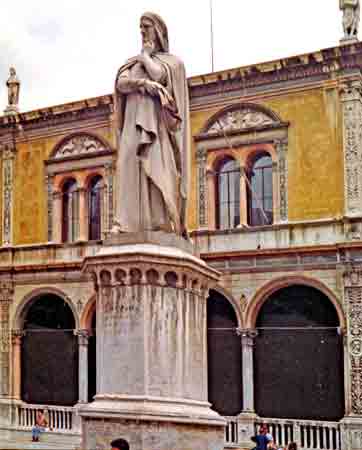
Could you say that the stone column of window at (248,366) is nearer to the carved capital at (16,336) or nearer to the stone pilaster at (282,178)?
the stone pilaster at (282,178)

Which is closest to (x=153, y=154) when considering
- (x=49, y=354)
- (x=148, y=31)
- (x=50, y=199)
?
(x=148, y=31)

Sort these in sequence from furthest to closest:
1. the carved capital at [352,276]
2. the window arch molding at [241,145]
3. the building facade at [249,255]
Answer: the window arch molding at [241,145]
the building facade at [249,255]
the carved capital at [352,276]

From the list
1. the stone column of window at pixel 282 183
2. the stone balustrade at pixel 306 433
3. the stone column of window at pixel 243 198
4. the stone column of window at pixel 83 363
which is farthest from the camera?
the stone column of window at pixel 83 363

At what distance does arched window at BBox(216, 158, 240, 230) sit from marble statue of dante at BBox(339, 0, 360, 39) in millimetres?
4401

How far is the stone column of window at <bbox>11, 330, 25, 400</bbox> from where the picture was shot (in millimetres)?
24953

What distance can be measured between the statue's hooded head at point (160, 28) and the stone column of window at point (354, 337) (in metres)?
13.6

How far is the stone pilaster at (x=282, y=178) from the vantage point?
21781 mm

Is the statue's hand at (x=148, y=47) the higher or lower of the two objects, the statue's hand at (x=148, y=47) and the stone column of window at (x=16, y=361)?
the higher

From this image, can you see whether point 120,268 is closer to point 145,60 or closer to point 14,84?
point 145,60

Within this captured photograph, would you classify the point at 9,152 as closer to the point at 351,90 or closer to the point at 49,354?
the point at 49,354

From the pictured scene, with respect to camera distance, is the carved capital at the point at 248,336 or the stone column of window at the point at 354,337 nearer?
the stone column of window at the point at 354,337

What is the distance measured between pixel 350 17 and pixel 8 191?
11.5m

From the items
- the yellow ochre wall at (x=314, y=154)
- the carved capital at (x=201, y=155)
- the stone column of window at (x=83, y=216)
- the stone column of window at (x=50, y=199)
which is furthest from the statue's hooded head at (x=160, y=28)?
the stone column of window at (x=50, y=199)

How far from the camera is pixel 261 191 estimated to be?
2247cm
